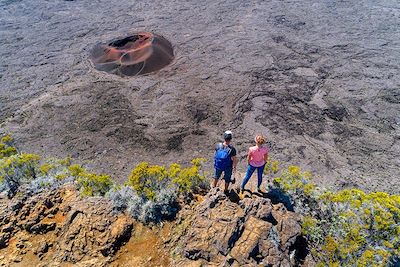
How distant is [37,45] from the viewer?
1622 cm

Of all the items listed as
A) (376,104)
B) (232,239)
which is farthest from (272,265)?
(376,104)

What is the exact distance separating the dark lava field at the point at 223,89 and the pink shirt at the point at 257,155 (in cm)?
342

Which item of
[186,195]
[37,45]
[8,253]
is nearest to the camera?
[8,253]

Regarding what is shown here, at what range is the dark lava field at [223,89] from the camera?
9945mm

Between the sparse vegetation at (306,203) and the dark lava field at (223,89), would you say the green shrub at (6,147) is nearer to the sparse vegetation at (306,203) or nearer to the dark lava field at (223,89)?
the dark lava field at (223,89)

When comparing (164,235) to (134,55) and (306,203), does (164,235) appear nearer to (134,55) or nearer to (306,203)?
(306,203)

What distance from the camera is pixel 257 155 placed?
20.2 feet

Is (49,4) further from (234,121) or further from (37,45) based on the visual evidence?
(234,121)

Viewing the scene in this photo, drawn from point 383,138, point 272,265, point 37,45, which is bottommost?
point 383,138

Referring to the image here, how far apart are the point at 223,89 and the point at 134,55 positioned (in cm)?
469

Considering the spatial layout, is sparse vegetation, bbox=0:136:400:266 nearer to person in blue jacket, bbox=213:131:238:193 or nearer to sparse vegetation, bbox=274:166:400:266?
sparse vegetation, bbox=274:166:400:266

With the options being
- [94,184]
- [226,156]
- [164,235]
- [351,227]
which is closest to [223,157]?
[226,156]

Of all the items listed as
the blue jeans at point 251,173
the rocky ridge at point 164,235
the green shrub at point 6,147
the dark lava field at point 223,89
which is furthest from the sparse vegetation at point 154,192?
the green shrub at point 6,147

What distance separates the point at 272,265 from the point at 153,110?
8.02 m
